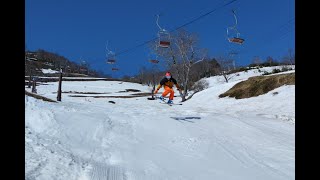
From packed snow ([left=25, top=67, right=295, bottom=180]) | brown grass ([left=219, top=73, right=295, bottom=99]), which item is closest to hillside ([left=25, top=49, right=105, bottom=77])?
brown grass ([left=219, top=73, right=295, bottom=99])

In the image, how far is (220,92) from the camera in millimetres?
28828

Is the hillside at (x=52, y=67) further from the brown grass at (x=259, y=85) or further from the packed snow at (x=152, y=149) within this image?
the packed snow at (x=152, y=149)

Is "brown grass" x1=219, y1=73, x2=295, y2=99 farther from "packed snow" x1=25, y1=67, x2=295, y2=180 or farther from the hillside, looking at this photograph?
the hillside

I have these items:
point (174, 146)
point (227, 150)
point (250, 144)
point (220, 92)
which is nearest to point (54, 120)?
point (174, 146)

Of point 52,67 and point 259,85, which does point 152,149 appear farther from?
point 52,67

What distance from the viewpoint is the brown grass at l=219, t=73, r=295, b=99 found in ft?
78.2

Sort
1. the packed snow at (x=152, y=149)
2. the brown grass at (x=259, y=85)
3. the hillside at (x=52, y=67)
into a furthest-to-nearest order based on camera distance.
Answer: the hillside at (x=52, y=67) < the brown grass at (x=259, y=85) < the packed snow at (x=152, y=149)

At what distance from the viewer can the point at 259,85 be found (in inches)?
1000

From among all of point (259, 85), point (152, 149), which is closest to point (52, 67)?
point (259, 85)

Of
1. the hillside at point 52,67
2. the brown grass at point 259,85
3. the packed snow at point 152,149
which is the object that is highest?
the hillside at point 52,67

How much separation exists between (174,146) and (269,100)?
1401 cm

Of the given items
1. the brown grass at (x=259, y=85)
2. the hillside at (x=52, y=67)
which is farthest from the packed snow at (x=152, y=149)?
the hillside at (x=52, y=67)

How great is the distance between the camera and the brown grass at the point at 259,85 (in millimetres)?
23830
